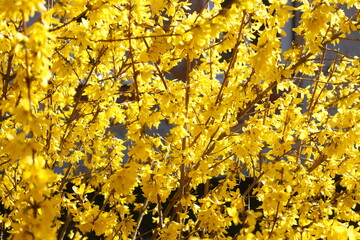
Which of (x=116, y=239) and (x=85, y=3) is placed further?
(x=116, y=239)

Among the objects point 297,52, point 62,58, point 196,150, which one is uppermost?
point 62,58

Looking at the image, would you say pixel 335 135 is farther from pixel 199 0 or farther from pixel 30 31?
pixel 199 0

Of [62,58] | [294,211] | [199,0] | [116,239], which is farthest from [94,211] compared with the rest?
[199,0]

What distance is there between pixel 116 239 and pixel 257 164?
121 centimetres

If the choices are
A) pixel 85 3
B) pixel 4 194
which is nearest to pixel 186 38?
pixel 85 3

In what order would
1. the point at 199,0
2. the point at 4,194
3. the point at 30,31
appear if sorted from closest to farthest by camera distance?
the point at 30,31 < the point at 4,194 < the point at 199,0

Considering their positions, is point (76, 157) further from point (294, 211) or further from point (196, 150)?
point (294, 211)

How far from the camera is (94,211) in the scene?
3.10m

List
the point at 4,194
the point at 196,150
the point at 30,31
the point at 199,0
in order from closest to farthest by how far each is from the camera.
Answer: the point at 30,31 < the point at 196,150 < the point at 4,194 < the point at 199,0

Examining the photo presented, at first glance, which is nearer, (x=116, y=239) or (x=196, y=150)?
(x=196, y=150)

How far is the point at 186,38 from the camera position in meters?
2.46

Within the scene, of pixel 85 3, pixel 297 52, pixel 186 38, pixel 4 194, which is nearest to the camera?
pixel 186 38

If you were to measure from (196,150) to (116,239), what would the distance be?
86cm

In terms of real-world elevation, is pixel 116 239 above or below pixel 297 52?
below
